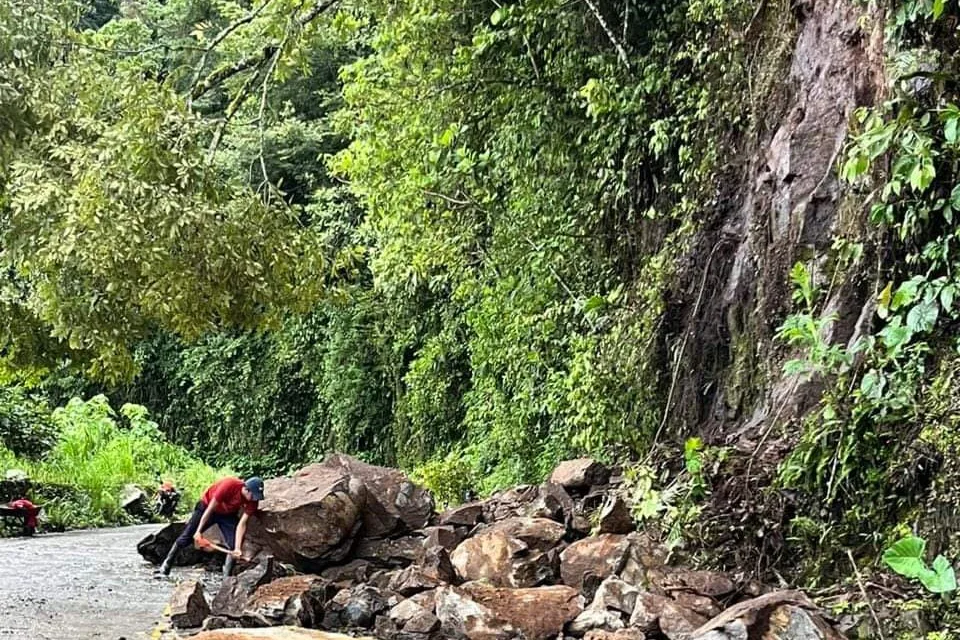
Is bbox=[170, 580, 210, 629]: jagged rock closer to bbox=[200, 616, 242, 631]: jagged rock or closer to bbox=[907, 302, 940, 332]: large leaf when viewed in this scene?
bbox=[200, 616, 242, 631]: jagged rock

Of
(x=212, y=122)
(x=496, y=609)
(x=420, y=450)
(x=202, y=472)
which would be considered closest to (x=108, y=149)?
(x=212, y=122)

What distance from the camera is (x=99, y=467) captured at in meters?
15.1

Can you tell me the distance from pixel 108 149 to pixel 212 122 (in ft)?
3.48

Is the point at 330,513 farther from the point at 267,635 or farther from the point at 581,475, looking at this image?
the point at 267,635

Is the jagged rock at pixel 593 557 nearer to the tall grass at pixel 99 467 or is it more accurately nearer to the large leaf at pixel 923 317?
the large leaf at pixel 923 317

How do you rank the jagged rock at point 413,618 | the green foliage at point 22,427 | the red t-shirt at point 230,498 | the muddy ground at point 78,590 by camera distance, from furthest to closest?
the green foliage at point 22,427
the red t-shirt at point 230,498
the muddy ground at point 78,590
the jagged rock at point 413,618

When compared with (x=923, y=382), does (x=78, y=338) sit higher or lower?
higher

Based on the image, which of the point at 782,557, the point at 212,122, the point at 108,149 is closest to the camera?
the point at 782,557

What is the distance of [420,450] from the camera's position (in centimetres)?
1739

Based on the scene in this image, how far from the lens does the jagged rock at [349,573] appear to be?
7.06 metres

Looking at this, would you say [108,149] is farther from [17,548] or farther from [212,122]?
[17,548]

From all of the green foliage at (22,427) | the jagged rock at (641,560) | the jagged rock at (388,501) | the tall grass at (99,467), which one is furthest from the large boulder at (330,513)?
the green foliage at (22,427)

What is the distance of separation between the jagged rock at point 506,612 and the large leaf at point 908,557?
180 cm

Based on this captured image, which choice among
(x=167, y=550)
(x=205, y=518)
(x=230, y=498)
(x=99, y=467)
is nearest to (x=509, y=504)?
(x=230, y=498)
